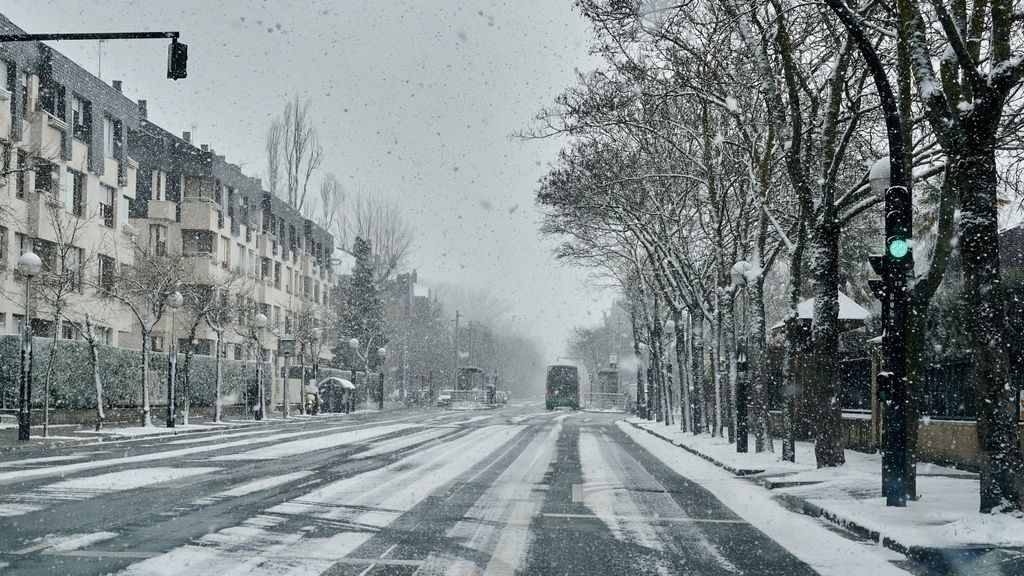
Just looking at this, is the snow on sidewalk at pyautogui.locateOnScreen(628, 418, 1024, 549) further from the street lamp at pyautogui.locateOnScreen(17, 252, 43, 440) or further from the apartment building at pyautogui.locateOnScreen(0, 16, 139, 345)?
the apartment building at pyautogui.locateOnScreen(0, 16, 139, 345)

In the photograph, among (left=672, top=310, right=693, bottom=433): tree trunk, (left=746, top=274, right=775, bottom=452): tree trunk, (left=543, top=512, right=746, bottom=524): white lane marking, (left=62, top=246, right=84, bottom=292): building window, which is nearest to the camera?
(left=543, top=512, right=746, bottom=524): white lane marking

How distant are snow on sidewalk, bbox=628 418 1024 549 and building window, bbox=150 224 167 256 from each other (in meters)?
36.5

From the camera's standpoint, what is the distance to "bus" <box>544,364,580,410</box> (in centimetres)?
7550

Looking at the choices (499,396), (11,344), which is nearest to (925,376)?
(11,344)

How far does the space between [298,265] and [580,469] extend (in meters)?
57.1

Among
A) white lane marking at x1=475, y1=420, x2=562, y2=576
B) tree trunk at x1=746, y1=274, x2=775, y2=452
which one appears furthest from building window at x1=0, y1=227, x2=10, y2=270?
tree trunk at x1=746, y1=274, x2=775, y2=452

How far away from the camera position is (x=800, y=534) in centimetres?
959

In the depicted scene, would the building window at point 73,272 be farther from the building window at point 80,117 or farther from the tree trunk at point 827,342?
the tree trunk at point 827,342

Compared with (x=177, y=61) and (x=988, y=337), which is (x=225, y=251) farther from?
(x=988, y=337)

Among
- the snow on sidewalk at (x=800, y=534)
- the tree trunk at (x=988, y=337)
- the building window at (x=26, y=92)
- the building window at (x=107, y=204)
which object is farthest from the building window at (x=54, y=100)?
the tree trunk at (x=988, y=337)

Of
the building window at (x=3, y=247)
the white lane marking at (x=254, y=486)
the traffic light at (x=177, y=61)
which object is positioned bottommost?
the white lane marking at (x=254, y=486)

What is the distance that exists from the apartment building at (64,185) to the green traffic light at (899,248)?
81.6 ft

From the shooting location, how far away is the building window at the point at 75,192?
37094 millimetres

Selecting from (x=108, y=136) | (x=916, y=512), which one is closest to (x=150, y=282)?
(x=108, y=136)
